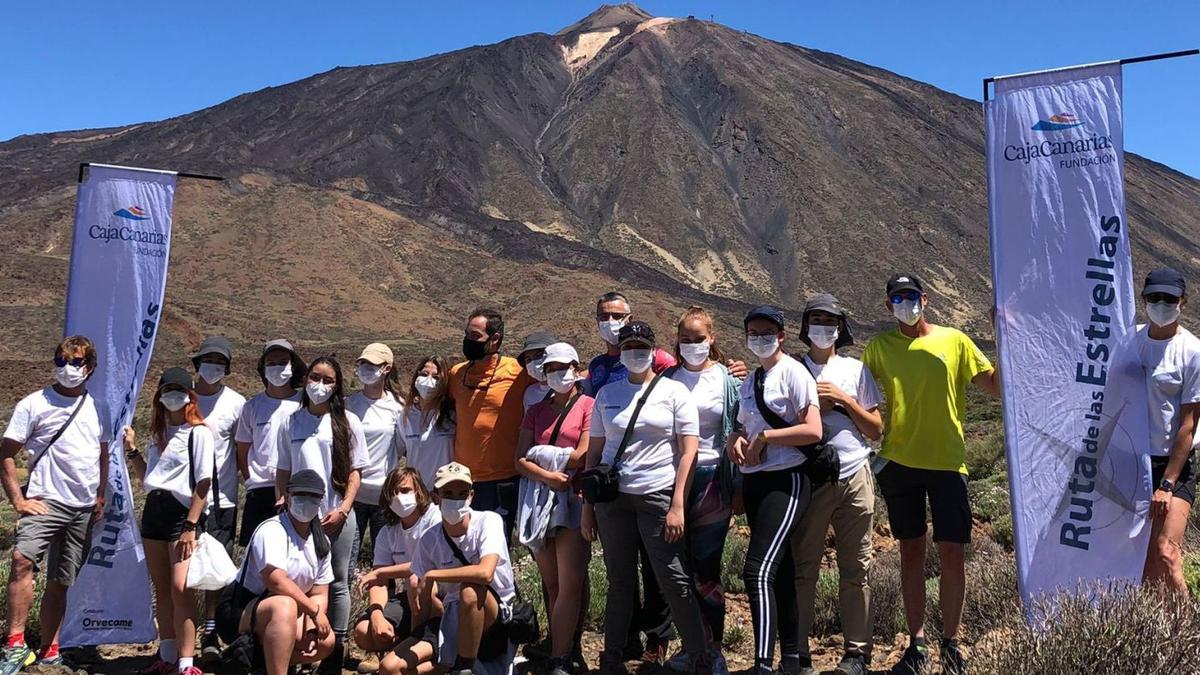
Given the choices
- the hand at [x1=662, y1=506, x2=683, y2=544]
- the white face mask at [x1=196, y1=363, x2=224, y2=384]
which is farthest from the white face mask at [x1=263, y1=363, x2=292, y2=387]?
the hand at [x1=662, y1=506, x2=683, y2=544]

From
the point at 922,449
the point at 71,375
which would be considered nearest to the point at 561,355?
the point at 922,449

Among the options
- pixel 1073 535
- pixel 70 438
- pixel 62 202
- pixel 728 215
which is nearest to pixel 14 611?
pixel 70 438

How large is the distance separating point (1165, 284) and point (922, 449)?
1.31 meters

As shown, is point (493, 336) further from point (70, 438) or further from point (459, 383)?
point (70, 438)

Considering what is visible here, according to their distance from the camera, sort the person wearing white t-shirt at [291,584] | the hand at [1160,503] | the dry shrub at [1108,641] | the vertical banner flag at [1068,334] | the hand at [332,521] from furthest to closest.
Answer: the hand at [332,521], the person wearing white t-shirt at [291,584], the vertical banner flag at [1068,334], the hand at [1160,503], the dry shrub at [1108,641]

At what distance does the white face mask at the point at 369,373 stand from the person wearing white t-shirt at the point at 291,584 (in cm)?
77

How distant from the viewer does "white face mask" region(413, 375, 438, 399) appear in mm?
5953

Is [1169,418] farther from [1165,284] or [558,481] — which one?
[558,481]

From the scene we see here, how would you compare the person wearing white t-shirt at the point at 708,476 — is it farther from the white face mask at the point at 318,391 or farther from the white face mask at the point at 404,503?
the white face mask at the point at 318,391

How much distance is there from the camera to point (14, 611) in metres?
5.35

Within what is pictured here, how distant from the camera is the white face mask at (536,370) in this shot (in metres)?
5.51

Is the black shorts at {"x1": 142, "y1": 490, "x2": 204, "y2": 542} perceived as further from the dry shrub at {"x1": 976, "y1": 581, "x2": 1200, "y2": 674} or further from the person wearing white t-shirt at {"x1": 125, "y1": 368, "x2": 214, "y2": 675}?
the dry shrub at {"x1": 976, "y1": 581, "x2": 1200, "y2": 674}

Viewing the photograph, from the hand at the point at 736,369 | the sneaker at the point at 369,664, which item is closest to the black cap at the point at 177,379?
the sneaker at the point at 369,664

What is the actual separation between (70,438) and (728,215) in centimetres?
8104
